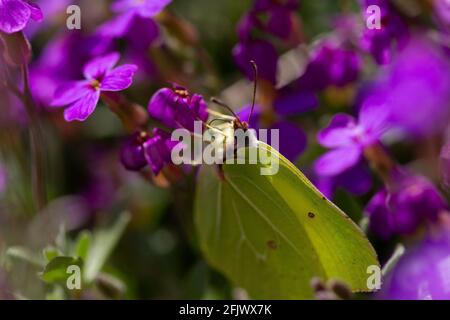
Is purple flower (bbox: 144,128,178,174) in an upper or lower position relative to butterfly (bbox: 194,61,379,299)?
upper

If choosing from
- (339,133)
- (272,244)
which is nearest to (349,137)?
(339,133)

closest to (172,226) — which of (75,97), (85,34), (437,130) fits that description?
(85,34)

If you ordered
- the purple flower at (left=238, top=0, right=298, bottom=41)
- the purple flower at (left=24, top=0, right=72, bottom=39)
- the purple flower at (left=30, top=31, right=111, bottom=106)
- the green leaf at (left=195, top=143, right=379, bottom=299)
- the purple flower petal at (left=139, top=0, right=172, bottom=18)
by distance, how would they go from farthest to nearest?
the purple flower at (left=24, top=0, right=72, bottom=39), the purple flower at (left=30, top=31, right=111, bottom=106), the purple flower at (left=238, top=0, right=298, bottom=41), the purple flower petal at (left=139, top=0, right=172, bottom=18), the green leaf at (left=195, top=143, right=379, bottom=299)

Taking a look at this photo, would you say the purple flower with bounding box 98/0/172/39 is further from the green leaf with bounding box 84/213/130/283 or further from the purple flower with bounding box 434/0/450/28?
the purple flower with bounding box 434/0/450/28

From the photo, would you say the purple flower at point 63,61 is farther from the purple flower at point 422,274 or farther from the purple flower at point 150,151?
the purple flower at point 422,274

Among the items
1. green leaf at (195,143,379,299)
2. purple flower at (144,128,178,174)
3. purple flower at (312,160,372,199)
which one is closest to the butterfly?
green leaf at (195,143,379,299)

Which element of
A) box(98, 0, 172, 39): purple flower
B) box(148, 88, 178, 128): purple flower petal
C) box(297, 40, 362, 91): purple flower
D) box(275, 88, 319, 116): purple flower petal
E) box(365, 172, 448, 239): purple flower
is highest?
box(98, 0, 172, 39): purple flower
